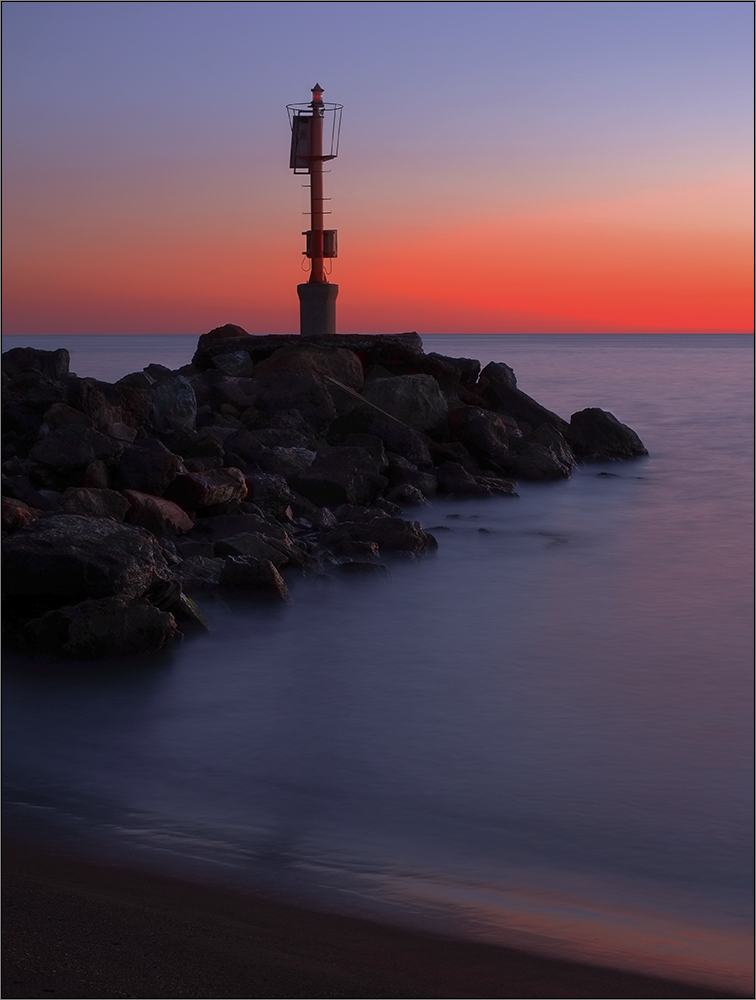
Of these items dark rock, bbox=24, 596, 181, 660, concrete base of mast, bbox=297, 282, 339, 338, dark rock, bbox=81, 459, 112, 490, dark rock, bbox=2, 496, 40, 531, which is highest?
concrete base of mast, bbox=297, 282, 339, 338

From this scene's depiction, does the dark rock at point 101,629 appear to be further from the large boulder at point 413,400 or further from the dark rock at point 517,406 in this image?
the dark rock at point 517,406

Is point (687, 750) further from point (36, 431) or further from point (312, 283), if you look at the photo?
point (312, 283)

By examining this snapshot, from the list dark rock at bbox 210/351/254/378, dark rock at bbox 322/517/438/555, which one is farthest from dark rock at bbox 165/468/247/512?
dark rock at bbox 210/351/254/378

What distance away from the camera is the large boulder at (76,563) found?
6355mm

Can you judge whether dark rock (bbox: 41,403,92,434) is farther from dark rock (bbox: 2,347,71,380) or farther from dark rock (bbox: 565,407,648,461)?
dark rock (bbox: 565,407,648,461)

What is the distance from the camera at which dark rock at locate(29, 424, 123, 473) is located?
977 cm

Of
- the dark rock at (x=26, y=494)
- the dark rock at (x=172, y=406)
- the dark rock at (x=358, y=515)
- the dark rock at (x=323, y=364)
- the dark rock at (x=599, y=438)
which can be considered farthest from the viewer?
the dark rock at (x=599, y=438)

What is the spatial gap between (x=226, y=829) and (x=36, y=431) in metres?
7.94

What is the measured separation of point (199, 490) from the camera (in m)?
9.48

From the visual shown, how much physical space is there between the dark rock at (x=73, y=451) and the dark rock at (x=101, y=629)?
3612mm

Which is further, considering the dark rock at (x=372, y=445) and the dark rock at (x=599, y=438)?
the dark rock at (x=599, y=438)

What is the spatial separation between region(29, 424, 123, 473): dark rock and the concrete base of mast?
11122mm

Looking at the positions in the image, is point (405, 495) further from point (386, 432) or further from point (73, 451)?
point (73, 451)

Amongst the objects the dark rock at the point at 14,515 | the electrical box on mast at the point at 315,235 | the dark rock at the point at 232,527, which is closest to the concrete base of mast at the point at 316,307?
the electrical box on mast at the point at 315,235
